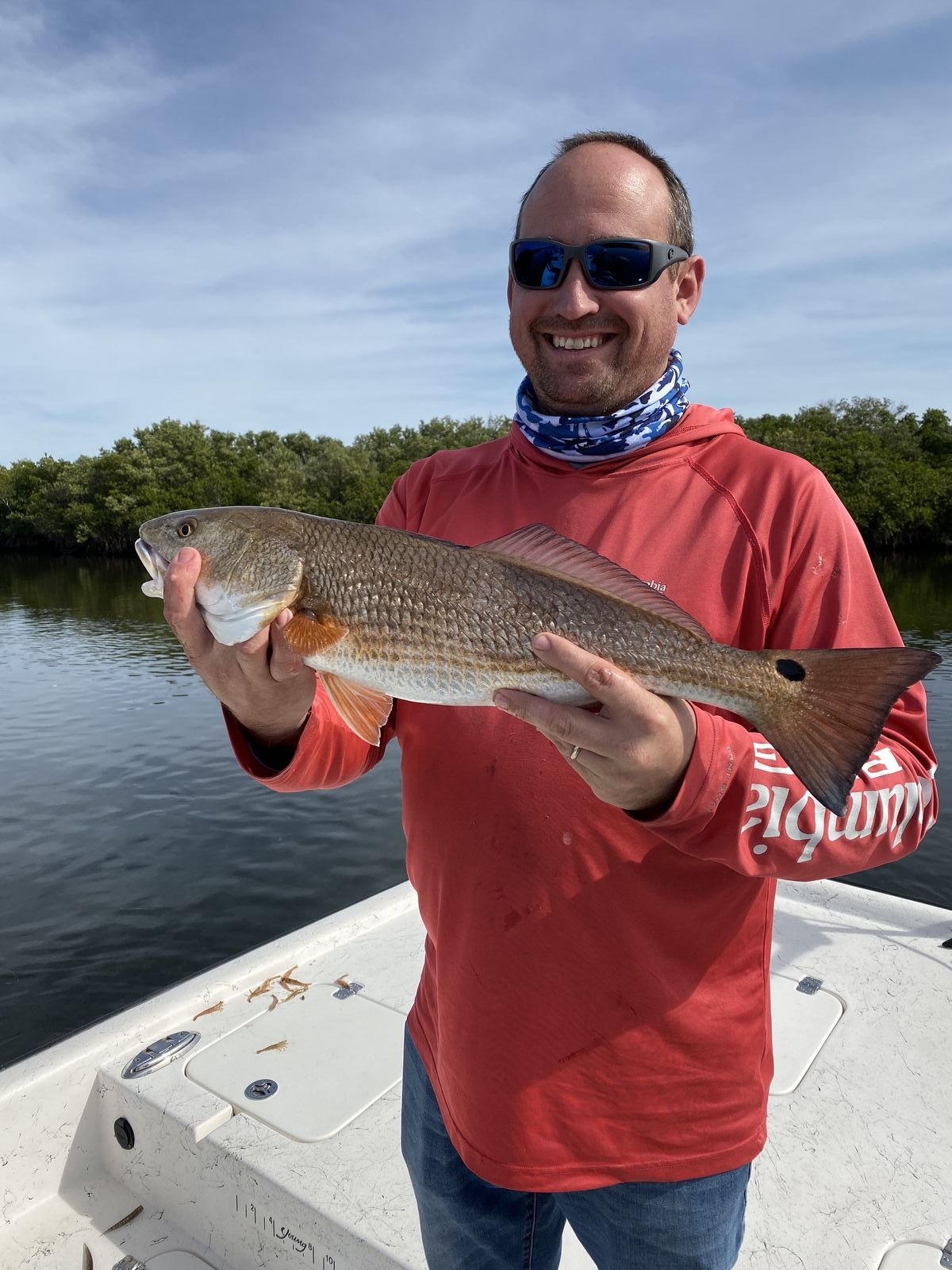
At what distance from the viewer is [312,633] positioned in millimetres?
2570

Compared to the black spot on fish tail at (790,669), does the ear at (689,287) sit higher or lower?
higher

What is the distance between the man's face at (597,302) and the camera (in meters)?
2.50

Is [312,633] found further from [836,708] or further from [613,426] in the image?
[836,708]

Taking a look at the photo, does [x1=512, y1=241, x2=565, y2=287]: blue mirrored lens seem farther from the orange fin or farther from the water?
the water

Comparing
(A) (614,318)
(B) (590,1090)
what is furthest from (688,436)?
(B) (590,1090)

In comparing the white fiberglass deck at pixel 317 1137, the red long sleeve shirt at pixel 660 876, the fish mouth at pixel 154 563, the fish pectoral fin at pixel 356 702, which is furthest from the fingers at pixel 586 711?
the white fiberglass deck at pixel 317 1137

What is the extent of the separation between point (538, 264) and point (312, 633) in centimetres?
131

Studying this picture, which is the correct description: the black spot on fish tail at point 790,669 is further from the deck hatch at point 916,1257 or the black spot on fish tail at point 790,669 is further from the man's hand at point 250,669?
the deck hatch at point 916,1257

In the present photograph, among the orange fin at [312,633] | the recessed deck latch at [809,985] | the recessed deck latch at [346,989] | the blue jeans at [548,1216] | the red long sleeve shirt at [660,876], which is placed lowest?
the recessed deck latch at [809,985]

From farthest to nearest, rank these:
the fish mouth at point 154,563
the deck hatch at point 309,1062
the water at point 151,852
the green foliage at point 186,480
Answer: the green foliage at point 186,480 → the water at point 151,852 → the deck hatch at point 309,1062 → the fish mouth at point 154,563

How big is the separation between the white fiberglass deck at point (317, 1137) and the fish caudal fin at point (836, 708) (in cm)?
244

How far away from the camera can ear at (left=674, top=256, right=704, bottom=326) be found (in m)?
2.68

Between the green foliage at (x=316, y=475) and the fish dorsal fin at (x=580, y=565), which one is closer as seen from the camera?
the fish dorsal fin at (x=580, y=565)

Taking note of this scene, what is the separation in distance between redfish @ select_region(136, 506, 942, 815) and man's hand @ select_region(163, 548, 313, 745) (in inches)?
1.7
